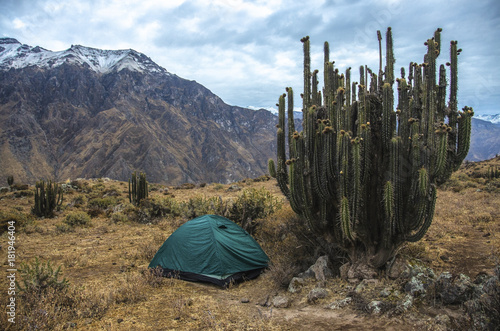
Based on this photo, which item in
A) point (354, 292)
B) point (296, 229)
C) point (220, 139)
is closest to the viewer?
point (354, 292)

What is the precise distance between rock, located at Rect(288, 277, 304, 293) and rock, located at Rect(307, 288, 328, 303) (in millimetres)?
581

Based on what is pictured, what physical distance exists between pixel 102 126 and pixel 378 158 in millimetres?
157816

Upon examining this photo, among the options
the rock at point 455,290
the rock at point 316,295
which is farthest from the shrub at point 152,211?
the rock at point 455,290

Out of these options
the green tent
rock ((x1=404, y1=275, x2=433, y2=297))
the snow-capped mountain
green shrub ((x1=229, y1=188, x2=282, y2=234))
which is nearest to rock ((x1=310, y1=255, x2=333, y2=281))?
rock ((x1=404, y1=275, x2=433, y2=297))

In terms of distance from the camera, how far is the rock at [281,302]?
629 centimetres

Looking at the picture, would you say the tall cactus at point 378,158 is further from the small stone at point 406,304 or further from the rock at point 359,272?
the small stone at point 406,304

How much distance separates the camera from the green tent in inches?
321

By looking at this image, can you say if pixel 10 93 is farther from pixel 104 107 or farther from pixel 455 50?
pixel 455 50

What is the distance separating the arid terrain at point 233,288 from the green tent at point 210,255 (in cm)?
33

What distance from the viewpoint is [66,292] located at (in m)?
6.59

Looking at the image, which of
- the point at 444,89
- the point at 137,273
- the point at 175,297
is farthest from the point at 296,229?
the point at 444,89

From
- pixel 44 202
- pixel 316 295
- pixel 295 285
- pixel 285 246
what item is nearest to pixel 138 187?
pixel 44 202

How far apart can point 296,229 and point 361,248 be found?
7.95ft

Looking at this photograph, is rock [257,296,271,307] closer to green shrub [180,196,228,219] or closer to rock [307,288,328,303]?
rock [307,288,328,303]
